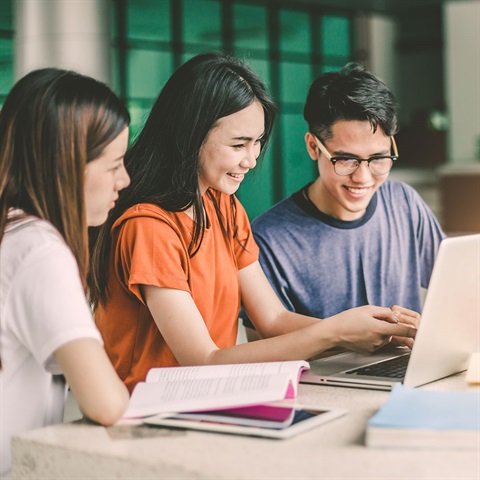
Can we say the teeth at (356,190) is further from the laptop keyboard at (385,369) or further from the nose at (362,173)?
the laptop keyboard at (385,369)

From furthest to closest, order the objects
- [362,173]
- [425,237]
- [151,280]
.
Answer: [425,237]
[362,173]
[151,280]

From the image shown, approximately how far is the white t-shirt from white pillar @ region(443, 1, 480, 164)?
11027 mm

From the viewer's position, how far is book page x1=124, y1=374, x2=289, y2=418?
1.44 metres

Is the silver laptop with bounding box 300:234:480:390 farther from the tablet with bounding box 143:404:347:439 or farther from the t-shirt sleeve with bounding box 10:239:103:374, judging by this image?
the t-shirt sleeve with bounding box 10:239:103:374

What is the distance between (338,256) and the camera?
2.47 meters

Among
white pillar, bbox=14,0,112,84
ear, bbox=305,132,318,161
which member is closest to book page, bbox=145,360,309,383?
ear, bbox=305,132,318,161

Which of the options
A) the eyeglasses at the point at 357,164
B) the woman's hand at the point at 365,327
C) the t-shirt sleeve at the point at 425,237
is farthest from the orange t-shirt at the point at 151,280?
the t-shirt sleeve at the point at 425,237

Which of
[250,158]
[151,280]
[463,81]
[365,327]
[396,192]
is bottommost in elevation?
[365,327]

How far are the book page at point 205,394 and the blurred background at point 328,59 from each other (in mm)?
6921

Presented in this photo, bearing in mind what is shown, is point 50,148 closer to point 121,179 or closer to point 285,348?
point 121,179

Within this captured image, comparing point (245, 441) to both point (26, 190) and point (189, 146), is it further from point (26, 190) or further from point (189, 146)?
point (189, 146)

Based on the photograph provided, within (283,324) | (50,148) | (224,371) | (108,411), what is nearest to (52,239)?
(50,148)

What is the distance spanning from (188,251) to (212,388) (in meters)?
0.51

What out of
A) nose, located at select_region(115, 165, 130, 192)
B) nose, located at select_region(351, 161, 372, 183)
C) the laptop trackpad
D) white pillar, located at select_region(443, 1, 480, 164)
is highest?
white pillar, located at select_region(443, 1, 480, 164)
